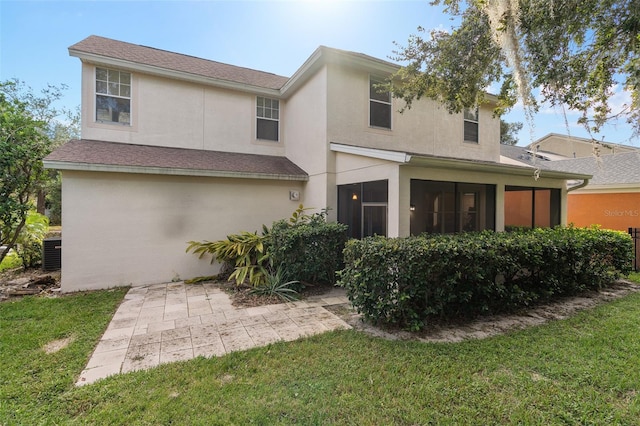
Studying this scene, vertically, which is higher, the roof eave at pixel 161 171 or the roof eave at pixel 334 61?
the roof eave at pixel 334 61

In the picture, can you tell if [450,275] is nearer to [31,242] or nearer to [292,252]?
[292,252]

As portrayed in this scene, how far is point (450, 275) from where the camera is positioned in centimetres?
433

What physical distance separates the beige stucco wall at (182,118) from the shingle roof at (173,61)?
1.37ft

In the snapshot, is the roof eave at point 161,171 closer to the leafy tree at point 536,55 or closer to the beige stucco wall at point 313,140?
the beige stucco wall at point 313,140

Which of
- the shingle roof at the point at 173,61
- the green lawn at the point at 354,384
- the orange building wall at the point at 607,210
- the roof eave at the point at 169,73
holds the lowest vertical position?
the green lawn at the point at 354,384

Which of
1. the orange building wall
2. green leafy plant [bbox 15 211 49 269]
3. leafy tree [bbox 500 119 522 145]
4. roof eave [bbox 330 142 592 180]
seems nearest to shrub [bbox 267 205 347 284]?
roof eave [bbox 330 142 592 180]

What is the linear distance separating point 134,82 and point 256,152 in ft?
12.4


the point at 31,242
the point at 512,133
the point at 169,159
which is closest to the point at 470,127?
the point at 169,159

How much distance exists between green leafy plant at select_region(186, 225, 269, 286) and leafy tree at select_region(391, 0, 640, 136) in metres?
5.04

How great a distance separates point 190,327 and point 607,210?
1381 cm

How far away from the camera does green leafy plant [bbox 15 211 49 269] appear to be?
829 cm

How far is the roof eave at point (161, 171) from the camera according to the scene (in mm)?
6222

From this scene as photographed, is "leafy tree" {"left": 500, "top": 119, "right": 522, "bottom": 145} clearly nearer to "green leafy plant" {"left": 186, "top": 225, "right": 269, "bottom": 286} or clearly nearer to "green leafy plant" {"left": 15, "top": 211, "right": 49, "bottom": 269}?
"green leafy plant" {"left": 186, "top": 225, "right": 269, "bottom": 286}

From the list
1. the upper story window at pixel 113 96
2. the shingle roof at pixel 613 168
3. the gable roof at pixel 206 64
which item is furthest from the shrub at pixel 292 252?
the shingle roof at pixel 613 168
